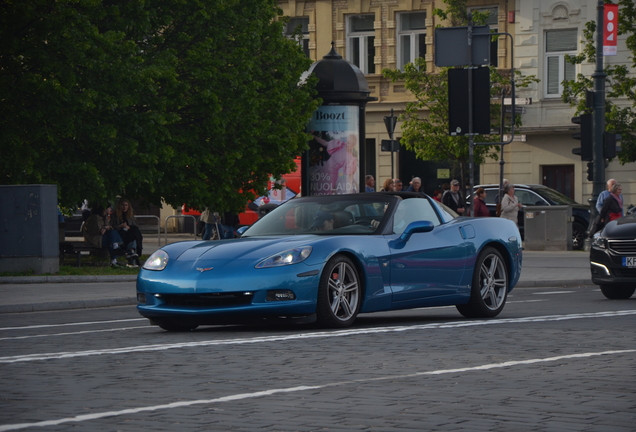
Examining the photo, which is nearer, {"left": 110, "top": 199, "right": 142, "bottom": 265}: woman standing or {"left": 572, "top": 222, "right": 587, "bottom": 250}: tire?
{"left": 110, "top": 199, "right": 142, "bottom": 265}: woman standing

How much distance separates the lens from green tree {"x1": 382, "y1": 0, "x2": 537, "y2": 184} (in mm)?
41875

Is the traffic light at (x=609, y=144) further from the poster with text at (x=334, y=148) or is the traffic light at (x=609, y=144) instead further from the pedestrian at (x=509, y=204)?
the poster with text at (x=334, y=148)

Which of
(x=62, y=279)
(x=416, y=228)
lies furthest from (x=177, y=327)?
(x=62, y=279)

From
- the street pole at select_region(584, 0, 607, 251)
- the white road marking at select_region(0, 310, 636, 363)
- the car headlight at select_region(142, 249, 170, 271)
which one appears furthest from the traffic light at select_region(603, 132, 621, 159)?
the car headlight at select_region(142, 249, 170, 271)

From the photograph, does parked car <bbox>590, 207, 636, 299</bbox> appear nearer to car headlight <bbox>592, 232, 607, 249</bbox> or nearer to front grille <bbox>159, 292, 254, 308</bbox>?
car headlight <bbox>592, 232, 607, 249</bbox>

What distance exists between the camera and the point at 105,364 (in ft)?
30.1

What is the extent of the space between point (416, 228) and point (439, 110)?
99.3ft

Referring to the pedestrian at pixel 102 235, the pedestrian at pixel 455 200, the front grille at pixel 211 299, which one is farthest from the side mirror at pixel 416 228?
the pedestrian at pixel 455 200

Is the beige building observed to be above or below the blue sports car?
above

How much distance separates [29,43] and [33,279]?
534 centimetres

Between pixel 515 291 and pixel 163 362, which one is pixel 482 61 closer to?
pixel 515 291

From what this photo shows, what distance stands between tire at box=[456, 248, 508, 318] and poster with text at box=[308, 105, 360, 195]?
38.3ft

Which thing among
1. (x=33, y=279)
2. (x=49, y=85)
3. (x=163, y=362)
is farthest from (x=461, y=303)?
(x=49, y=85)

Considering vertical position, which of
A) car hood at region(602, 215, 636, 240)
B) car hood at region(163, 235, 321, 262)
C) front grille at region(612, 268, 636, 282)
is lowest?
front grille at region(612, 268, 636, 282)
